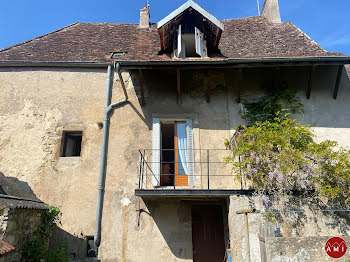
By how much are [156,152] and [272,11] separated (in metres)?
8.15

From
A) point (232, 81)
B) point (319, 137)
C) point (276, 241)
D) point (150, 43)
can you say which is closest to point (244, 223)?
point (276, 241)

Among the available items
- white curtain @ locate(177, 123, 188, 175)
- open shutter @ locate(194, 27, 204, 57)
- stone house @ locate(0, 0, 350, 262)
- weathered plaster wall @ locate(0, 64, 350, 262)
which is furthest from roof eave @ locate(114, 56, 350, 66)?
white curtain @ locate(177, 123, 188, 175)

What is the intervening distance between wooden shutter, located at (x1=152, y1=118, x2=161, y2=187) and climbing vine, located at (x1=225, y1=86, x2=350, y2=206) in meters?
1.85

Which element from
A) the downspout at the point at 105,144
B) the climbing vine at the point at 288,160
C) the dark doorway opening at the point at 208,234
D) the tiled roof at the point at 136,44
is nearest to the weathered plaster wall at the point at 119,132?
the downspout at the point at 105,144

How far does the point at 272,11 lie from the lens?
449 inches

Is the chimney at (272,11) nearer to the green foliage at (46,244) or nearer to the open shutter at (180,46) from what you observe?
the open shutter at (180,46)

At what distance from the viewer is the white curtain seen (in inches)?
298

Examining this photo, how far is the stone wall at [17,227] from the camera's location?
453 centimetres

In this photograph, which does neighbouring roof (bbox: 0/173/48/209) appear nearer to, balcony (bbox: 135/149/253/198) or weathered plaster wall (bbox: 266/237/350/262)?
balcony (bbox: 135/149/253/198)

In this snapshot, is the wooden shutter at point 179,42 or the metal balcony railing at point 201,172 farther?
the wooden shutter at point 179,42

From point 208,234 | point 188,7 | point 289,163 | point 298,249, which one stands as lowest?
point 298,249

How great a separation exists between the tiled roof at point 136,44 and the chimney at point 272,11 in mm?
241

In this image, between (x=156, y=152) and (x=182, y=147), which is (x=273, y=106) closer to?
(x=182, y=147)

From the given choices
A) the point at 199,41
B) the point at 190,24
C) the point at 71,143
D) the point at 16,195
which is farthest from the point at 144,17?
the point at 16,195
